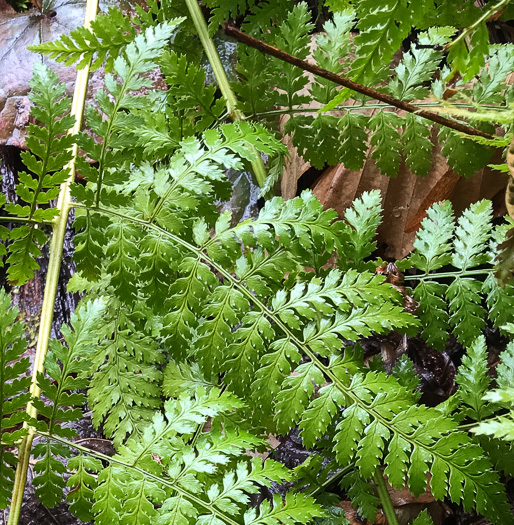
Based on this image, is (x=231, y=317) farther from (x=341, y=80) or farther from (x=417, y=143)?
(x=417, y=143)

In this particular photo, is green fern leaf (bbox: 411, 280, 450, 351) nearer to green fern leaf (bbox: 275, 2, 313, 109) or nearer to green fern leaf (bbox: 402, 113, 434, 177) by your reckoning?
green fern leaf (bbox: 402, 113, 434, 177)

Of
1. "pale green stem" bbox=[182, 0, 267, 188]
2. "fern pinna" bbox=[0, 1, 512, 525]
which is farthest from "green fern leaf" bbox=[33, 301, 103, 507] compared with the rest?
"pale green stem" bbox=[182, 0, 267, 188]

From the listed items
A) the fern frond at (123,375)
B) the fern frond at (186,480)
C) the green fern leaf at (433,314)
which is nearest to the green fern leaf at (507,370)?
the green fern leaf at (433,314)

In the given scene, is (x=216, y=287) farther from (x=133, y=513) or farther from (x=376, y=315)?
(x=133, y=513)

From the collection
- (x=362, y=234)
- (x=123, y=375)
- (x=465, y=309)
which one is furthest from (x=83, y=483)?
(x=465, y=309)

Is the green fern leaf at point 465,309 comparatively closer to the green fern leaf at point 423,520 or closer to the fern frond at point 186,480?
the green fern leaf at point 423,520

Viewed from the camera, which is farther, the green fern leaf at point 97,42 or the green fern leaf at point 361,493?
the green fern leaf at point 97,42

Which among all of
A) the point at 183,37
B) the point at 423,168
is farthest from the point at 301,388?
the point at 183,37
